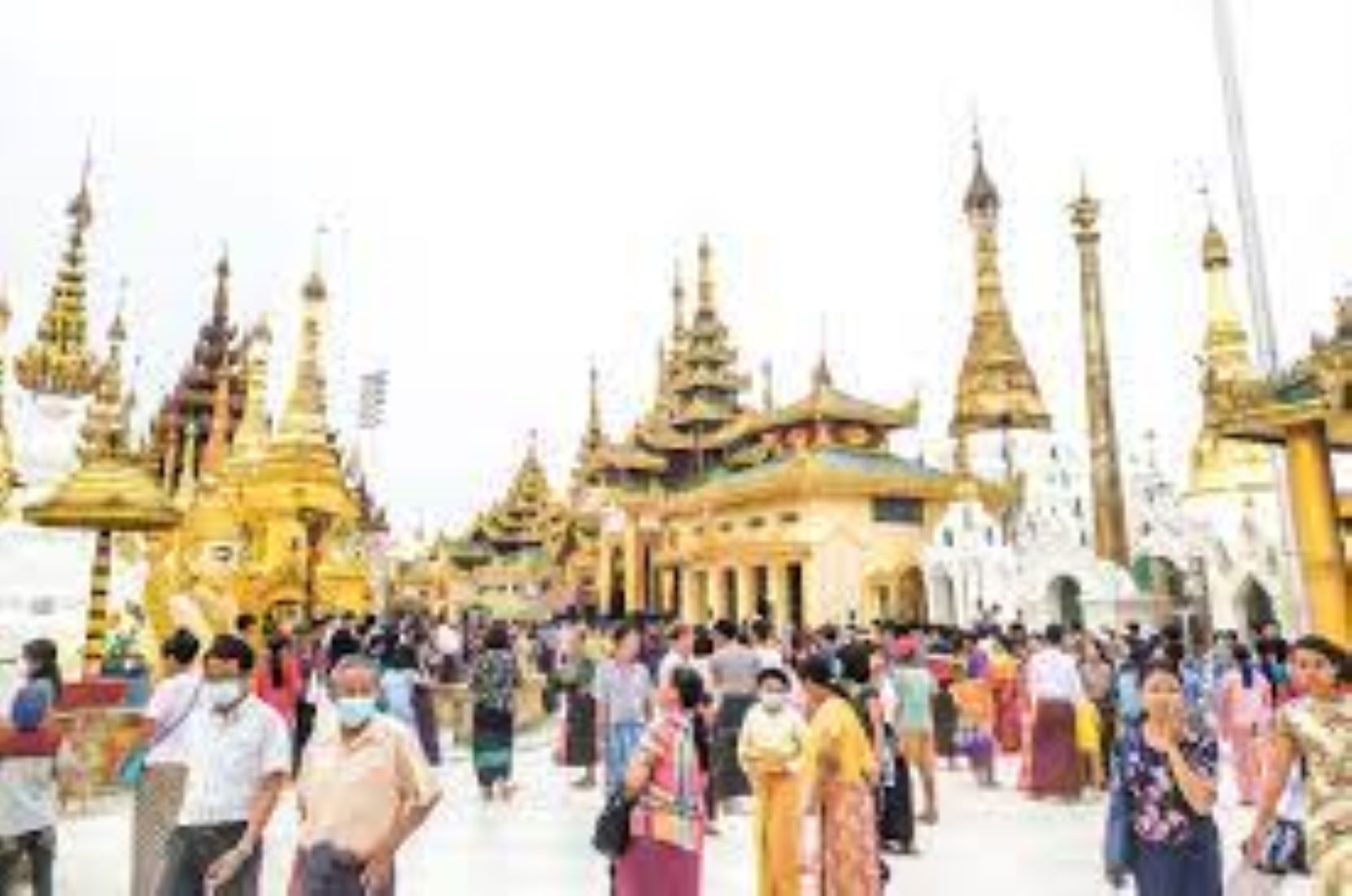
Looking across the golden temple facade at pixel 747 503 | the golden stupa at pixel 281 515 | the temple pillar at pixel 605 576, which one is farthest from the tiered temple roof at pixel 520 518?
the golden stupa at pixel 281 515

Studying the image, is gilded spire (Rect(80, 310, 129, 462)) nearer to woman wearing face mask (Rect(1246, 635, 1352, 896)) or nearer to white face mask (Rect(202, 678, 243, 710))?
white face mask (Rect(202, 678, 243, 710))

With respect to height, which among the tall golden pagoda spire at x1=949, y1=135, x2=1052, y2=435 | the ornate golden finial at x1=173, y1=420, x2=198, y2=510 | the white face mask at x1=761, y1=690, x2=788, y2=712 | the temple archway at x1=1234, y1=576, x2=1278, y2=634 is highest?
the tall golden pagoda spire at x1=949, y1=135, x2=1052, y2=435

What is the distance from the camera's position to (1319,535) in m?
11.4

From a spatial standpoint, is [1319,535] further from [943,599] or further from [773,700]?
[943,599]

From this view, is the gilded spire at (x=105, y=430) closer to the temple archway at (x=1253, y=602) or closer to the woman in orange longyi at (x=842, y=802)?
the woman in orange longyi at (x=842, y=802)

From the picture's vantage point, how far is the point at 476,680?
11516 mm

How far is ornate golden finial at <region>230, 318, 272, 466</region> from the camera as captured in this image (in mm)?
25484

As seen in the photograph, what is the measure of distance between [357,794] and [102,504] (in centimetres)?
1029

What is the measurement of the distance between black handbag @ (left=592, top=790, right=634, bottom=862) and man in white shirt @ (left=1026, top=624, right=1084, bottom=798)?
7251 millimetres

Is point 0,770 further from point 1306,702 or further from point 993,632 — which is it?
point 993,632

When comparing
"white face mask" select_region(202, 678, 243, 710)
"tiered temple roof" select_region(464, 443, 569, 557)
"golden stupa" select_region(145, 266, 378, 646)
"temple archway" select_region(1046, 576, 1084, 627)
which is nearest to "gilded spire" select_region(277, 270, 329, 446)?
"golden stupa" select_region(145, 266, 378, 646)

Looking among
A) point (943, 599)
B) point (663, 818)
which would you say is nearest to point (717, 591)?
point (943, 599)

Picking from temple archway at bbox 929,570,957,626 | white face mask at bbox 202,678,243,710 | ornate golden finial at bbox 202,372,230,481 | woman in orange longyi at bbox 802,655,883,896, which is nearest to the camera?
white face mask at bbox 202,678,243,710

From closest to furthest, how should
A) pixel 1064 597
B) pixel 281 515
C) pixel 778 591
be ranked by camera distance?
pixel 281 515, pixel 1064 597, pixel 778 591
